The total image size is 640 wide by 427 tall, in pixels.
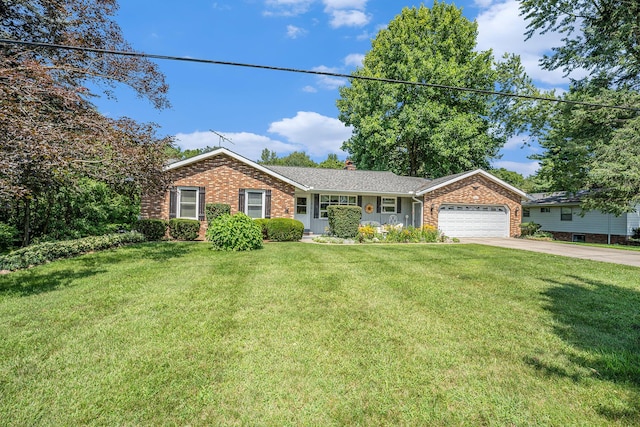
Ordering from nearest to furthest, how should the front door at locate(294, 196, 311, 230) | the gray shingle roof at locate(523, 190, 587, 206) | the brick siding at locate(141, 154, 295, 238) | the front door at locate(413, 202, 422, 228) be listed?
1. the brick siding at locate(141, 154, 295, 238)
2. the front door at locate(294, 196, 311, 230)
3. the front door at locate(413, 202, 422, 228)
4. the gray shingle roof at locate(523, 190, 587, 206)

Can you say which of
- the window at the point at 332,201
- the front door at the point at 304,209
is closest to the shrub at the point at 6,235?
the front door at the point at 304,209

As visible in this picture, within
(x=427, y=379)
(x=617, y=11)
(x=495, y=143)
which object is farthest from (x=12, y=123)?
(x=495, y=143)

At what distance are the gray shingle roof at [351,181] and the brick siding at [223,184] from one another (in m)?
1.85

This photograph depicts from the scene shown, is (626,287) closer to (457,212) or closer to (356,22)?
(356,22)

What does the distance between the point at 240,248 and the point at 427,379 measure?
814cm

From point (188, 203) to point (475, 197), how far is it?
53.5 feet

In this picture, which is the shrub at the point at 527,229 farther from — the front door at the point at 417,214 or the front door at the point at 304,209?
the front door at the point at 304,209

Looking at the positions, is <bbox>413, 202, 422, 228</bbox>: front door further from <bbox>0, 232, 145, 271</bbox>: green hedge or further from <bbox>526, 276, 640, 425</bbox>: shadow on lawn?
<bbox>0, 232, 145, 271</bbox>: green hedge

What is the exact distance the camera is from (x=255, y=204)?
613 inches

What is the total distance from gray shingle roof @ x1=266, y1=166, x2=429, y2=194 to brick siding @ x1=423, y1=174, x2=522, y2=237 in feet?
5.25

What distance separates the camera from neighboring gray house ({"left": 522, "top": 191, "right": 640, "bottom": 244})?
18594 mm

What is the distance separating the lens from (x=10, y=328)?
4.02m

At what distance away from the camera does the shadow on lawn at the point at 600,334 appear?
10.3ft

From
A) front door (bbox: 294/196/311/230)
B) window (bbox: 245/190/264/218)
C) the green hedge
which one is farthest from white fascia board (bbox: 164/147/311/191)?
the green hedge
